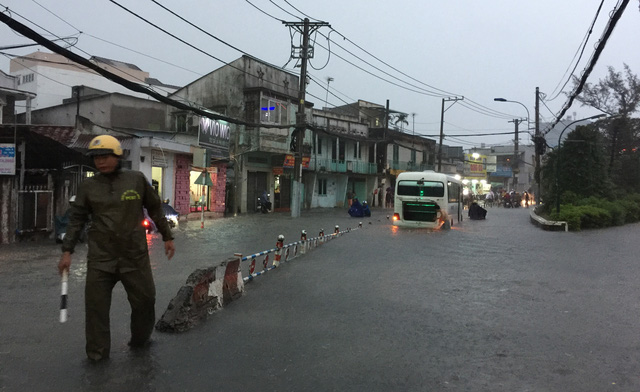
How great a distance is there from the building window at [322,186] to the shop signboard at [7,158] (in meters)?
30.6

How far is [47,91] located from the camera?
41844 millimetres

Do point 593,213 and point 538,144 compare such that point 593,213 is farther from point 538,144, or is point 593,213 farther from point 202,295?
point 202,295

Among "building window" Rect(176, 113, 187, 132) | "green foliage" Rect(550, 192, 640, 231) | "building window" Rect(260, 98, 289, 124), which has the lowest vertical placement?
"green foliage" Rect(550, 192, 640, 231)

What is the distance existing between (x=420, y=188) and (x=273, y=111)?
14450 millimetres

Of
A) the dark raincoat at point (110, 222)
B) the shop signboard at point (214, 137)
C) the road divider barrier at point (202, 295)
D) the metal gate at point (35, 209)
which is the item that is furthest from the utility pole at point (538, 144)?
the dark raincoat at point (110, 222)

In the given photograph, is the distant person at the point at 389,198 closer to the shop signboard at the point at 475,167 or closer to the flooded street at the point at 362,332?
the shop signboard at the point at 475,167

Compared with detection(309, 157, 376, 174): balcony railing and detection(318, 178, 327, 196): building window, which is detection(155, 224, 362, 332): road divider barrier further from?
detection(318, 178, 327, 196): building window

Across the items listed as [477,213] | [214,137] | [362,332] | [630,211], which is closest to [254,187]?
[214,137]

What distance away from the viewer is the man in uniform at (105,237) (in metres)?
4.38

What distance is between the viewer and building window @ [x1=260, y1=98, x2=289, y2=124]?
32375mm

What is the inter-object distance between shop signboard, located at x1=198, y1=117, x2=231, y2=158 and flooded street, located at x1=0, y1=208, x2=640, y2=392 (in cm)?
1466

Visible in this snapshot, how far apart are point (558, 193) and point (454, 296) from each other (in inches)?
767

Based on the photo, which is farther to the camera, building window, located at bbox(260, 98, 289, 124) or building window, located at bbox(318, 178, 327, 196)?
building window, located at bbox(318, 178, 327, 196)

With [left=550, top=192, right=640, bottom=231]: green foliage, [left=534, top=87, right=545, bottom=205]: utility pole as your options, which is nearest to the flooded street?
[left=550, top=192, right=640, bottom=231]: green foliage
